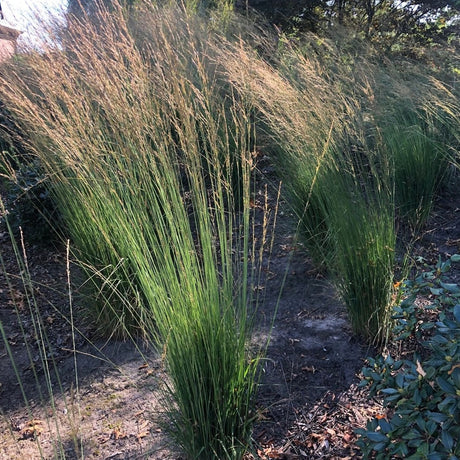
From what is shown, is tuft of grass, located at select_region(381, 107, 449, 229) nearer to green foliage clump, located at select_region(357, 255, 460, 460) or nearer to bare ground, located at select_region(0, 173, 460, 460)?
bare ground, located at select_region(0, 173, 460, 460)

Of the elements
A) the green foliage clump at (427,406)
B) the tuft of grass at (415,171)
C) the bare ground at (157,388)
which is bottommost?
the bare ground at (157,388)

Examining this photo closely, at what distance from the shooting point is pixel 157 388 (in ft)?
7.27

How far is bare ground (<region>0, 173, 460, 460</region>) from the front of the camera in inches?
79.2

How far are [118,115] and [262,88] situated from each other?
1.18 meters

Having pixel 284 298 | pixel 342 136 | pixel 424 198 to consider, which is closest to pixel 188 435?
pixel 284 298

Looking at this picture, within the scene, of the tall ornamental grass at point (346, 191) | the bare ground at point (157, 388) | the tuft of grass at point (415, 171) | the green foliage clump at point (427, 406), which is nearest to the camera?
the green foliage clump at point (427, 406)

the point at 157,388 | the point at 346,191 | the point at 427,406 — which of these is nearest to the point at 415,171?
the point at 346,191

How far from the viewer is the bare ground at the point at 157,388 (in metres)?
2.01

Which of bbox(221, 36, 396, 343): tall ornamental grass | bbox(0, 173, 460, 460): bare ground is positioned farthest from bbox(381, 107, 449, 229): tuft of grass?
bbox(221, 36, 396, 343): tall ornamental grass

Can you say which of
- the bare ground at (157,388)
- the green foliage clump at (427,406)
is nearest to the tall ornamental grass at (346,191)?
the bare ground at (157,388)

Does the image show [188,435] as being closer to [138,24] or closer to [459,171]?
[459,171]

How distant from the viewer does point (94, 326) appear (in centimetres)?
298

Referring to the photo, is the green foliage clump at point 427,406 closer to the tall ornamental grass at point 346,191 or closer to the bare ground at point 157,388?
the bare ground at point 157,388

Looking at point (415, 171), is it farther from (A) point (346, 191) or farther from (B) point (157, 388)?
(B) point (157, 388)
